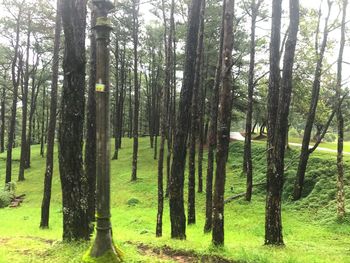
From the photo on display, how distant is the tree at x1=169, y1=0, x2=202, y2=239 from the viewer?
10617 millimetres

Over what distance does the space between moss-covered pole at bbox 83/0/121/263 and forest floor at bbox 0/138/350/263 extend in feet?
2.33

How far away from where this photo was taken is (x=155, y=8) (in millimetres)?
28203

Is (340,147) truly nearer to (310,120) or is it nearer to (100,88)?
(310,120)

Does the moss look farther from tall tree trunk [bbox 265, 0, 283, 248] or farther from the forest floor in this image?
tall tree trunk [bbox 265, 0, 283, 248]

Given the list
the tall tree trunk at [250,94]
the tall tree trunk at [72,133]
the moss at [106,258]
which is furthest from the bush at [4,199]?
the moss at [106,258]

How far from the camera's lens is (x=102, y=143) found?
18.1 feet

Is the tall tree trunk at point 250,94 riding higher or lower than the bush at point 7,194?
higher

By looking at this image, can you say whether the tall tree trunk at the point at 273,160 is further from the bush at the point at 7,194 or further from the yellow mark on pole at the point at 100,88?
the bush at the point at 7,194

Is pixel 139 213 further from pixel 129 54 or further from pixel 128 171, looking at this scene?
pixel 129 54

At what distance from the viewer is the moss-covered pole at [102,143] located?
5.53 meters

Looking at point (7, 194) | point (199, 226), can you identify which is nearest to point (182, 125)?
point (199, 226)

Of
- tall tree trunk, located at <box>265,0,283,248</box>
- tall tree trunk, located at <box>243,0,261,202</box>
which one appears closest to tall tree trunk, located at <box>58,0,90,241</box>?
tall tree trunk, located at <box>265,0,283,248</box>

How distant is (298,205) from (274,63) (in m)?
12.4

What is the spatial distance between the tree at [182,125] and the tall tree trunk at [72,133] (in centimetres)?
361
